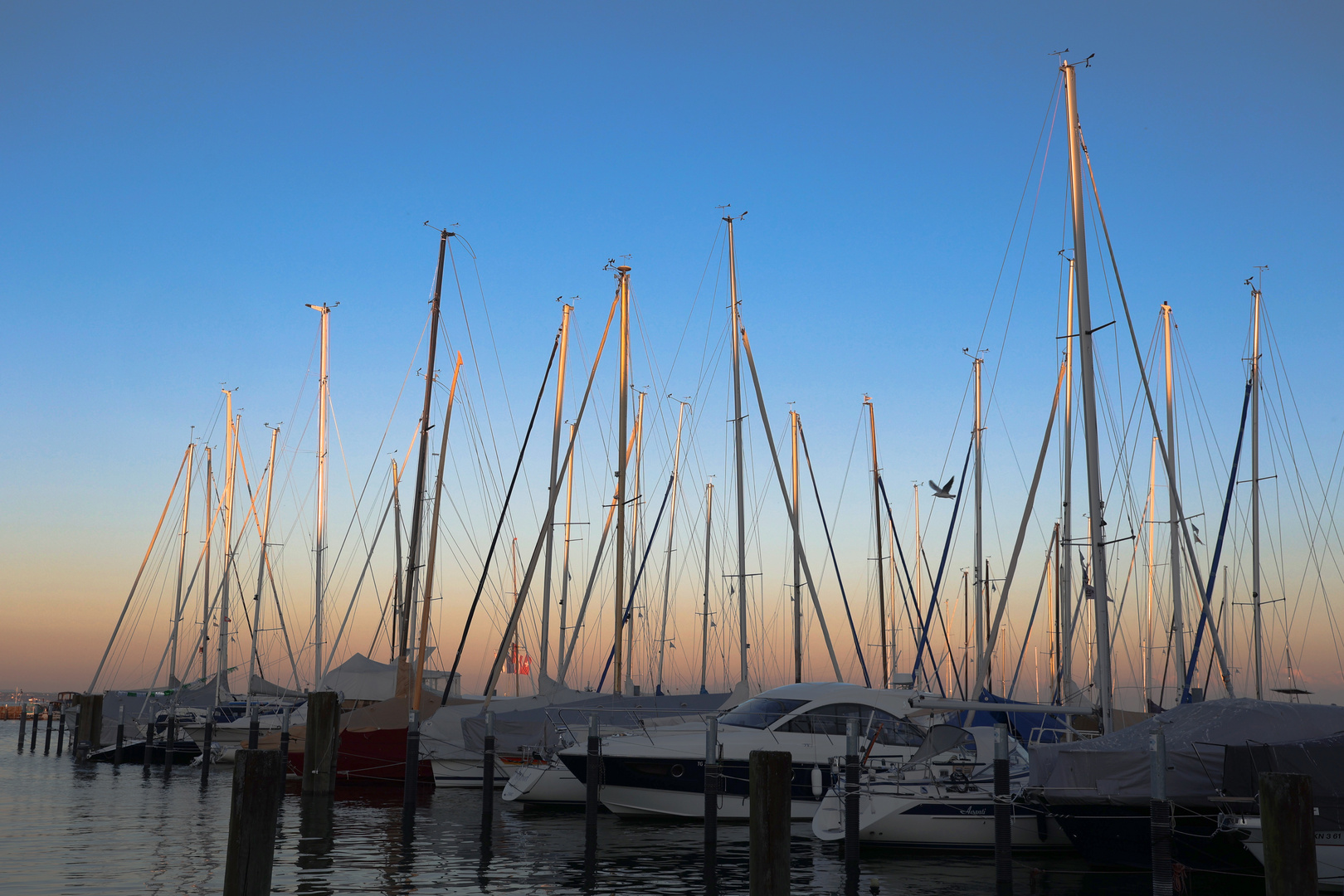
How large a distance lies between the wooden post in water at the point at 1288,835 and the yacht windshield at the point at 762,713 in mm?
11173

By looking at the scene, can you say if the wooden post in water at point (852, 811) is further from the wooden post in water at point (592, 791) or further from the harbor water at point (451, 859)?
the wooden post in water at point (592, 791)

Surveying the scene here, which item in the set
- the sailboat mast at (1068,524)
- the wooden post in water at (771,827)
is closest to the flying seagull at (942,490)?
the sailboat mast at (1068,524)

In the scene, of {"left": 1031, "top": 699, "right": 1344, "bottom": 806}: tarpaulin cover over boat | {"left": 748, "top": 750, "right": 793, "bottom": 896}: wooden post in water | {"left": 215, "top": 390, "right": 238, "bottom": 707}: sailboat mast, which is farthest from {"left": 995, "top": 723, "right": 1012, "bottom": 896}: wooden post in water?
{"left": 215, "top": 390, "right": 238, "bottom": 707}: sailboat mast

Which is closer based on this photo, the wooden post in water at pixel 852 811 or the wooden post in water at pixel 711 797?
the wooden post in water at pixel 852 811

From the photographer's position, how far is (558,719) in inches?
1056

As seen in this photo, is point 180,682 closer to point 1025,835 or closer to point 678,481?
point 678,481

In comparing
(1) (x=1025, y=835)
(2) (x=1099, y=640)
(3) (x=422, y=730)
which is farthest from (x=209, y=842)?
(2) (x=1099, y=640)

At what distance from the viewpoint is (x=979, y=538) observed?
36906mm

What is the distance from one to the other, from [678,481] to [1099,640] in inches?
988

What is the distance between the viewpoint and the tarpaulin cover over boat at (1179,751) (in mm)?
15344

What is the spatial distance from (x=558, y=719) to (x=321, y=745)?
558cm

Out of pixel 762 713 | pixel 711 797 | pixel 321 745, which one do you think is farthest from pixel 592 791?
pixel 321 745

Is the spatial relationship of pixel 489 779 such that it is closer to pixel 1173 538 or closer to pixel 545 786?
pixel 545 786

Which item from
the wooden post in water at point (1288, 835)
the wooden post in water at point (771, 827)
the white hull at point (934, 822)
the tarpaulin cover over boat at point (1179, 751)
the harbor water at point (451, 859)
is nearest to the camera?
the wooden post in water at point (1288, 835)
